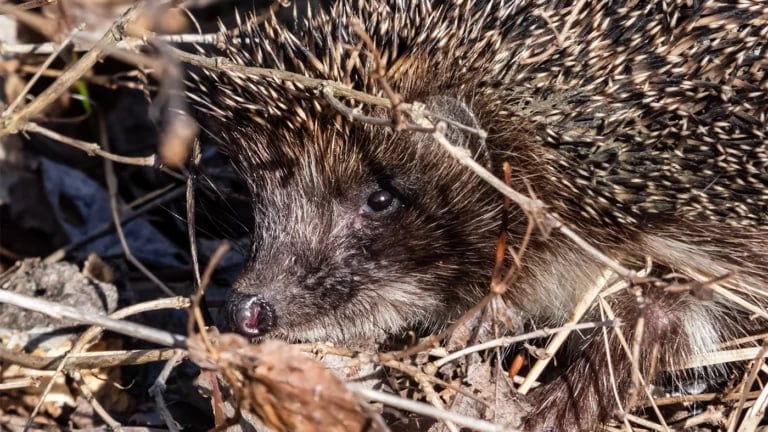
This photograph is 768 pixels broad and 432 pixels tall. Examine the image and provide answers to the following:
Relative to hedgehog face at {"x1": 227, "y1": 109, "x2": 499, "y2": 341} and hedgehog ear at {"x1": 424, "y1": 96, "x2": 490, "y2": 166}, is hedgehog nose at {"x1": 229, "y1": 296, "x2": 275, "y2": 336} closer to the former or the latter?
hedgehog face at {"x1": 227, "y1": 109, "x2": 499, "y2": 341}

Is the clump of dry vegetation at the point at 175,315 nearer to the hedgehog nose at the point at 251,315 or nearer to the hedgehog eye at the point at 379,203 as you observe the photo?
the hedgehog nose at the point at 251,315

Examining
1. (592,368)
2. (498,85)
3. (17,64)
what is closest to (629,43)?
(498,85)

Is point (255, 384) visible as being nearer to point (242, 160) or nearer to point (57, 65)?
point (242, 160)

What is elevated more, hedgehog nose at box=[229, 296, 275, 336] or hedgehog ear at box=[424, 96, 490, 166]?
hedgehog ear at box=[424, 96, 490, 166]

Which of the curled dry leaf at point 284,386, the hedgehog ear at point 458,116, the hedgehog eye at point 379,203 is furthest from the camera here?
the hedgehog eye at point 379,203

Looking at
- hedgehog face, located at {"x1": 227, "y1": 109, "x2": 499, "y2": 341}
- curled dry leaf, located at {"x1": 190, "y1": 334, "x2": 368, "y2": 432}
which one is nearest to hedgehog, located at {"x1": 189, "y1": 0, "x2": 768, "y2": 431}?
hedgehog face, located at {"x1": 227, "y1": 109, "x2": 499, "y2": 341}

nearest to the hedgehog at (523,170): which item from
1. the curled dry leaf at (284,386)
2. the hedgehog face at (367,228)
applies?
the hedgehog face at (367,228)

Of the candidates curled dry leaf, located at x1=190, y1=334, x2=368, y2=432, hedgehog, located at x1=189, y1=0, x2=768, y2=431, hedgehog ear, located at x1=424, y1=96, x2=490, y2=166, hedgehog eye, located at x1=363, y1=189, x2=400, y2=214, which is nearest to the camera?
curled dry leaf, located at x1=190, y1=334, x2=368, y2=432

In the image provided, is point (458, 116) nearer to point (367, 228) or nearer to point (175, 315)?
point (367, 228)
